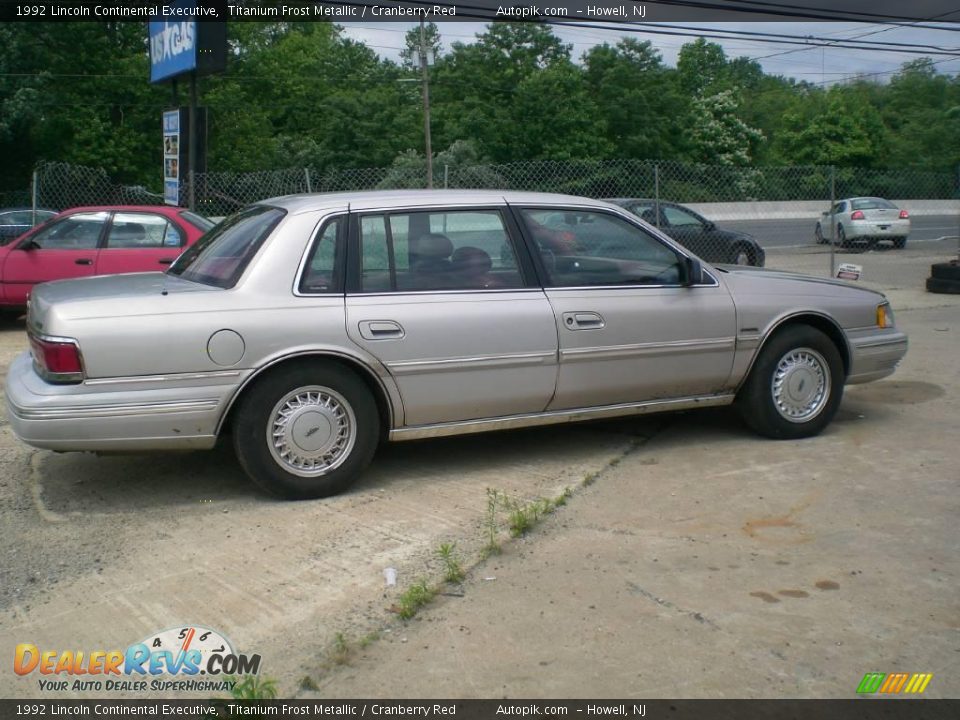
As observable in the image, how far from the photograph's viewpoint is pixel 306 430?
5320 mm

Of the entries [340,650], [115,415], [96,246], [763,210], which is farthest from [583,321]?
[763,210]

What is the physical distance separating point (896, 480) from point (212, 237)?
411 centimetres

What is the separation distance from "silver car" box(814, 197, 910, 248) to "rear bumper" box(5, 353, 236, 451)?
68.4 feet

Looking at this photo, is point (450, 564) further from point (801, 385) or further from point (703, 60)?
point (703, 60)

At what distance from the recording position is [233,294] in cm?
523

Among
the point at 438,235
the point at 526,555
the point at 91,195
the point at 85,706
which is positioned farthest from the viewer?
the point at 91,195

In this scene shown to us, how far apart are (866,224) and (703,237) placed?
881 centimetres

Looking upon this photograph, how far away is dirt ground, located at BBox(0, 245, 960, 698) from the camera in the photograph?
3684 millimetres

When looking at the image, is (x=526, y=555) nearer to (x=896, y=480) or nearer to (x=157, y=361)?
(x=157, y=361)

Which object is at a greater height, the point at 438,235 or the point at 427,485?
the point at 438,235

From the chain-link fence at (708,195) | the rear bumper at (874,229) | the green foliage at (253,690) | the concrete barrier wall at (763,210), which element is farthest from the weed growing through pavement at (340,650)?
the rear bumper at (874,229)

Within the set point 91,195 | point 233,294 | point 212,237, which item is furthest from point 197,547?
point 91,195

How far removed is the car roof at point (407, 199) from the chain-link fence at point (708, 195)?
8.26m

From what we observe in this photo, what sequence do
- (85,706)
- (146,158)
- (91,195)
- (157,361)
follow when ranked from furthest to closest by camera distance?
(146,158), (91,195), (157,361), (85,706)
